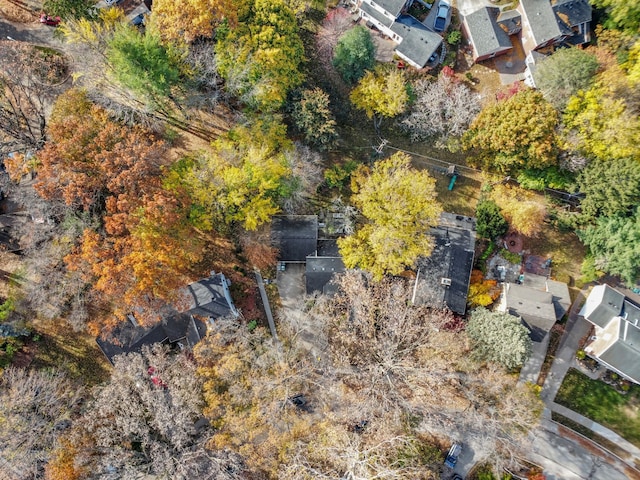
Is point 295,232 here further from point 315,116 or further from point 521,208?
point 521,208

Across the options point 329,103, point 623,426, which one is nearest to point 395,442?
point 623,426

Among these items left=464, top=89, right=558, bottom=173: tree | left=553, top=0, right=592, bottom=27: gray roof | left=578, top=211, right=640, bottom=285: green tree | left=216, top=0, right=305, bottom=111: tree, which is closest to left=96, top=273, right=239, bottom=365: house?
left=216, top=0, right=305, bottom=111: tree

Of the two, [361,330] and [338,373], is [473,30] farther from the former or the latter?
[338,373]

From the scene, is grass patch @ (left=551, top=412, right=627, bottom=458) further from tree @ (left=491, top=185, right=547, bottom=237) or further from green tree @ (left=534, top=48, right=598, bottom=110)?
green tree @ (left=534, top=48, right=598, bottom=110)

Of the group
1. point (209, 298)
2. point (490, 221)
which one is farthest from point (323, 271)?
point (490, 221)

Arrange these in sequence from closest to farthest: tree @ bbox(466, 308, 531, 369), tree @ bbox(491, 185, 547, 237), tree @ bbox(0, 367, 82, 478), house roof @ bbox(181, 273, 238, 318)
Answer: tree @ bbox(0, 367, 82, 478) < tree @ bbox(466, 308, 531, 369) < house roof @ bbox(181, 273, 238, 318) < tree @ bbox(491, 185, 547, 237)
